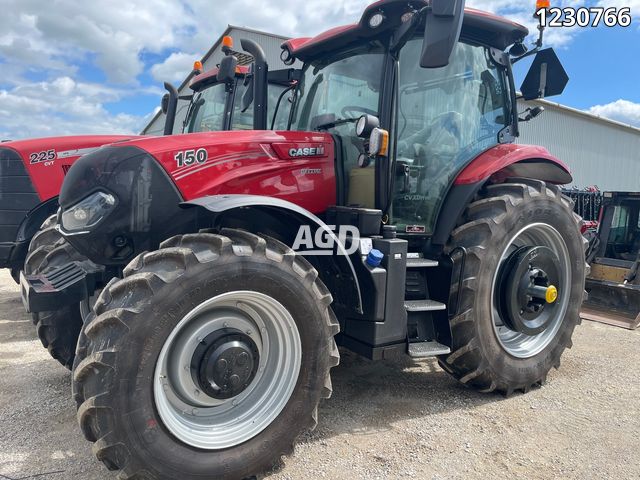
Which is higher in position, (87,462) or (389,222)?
(389,222)

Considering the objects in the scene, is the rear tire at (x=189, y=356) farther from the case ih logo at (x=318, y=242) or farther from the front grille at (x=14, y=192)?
the front grille at (x=14, y=192)

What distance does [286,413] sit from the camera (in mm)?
2535

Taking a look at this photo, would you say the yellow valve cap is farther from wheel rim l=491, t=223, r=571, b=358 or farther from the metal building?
the metal building

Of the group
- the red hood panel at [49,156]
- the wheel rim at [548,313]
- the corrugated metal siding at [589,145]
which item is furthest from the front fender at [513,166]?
the corrugated metal siding at [589,145]

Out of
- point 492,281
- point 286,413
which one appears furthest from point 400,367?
point 286,413

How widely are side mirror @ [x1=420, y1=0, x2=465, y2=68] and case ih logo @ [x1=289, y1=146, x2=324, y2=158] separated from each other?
0.91m

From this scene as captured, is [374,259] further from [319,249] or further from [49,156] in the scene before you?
[49,156]

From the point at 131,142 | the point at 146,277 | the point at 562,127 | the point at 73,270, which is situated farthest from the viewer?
the point at 562,127

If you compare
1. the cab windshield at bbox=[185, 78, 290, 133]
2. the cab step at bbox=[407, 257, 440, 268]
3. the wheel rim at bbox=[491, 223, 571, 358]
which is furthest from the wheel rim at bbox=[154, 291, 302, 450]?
the cab windshield at bbox=[185, 78, 290, 133]

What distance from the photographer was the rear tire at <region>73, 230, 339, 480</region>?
6.83ft

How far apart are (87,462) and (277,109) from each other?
3.03 m

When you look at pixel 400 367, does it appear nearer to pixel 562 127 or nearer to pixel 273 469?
pixel 273 469

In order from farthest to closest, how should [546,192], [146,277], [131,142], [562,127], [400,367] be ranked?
[562,127] → [400,367] → [546,192] → [131,142] → [146,277]

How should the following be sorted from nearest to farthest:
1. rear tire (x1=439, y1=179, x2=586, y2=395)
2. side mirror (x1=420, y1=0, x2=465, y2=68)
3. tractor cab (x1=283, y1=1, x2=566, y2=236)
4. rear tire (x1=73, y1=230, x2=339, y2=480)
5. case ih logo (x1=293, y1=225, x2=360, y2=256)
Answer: rear tire (x1=73, y1=230, x2=339, y2=480) → side mirror (x1=420, y1=0, x2=465, y2=68) → case ih logo (x1=293, y1=225, x2=360, y2=256) → tractor cab (x1=283, y1=1, x2=566, y2=236) → rear tire (x1=439, y1=179, x2=586, y2=395)
